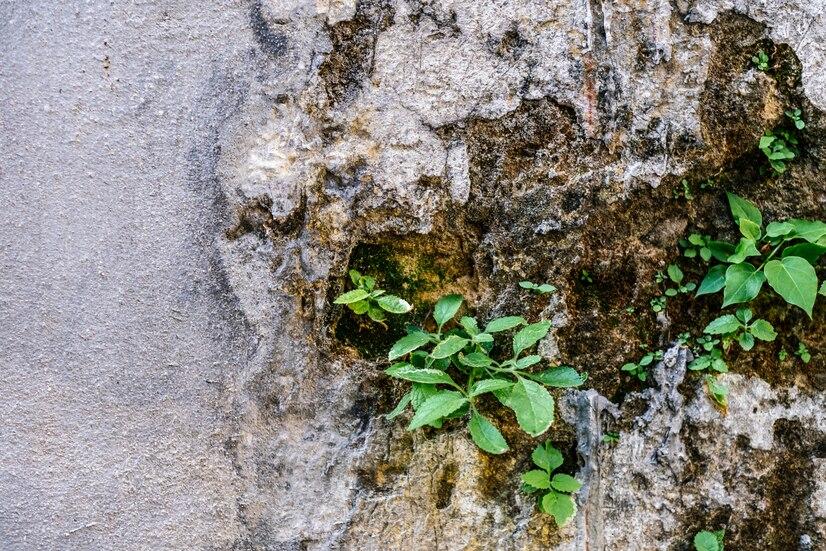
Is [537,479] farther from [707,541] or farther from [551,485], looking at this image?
[707,541]

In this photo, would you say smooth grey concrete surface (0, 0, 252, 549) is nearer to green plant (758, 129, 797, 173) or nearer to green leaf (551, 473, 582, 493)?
green leaf (551, 473, 582, 493)

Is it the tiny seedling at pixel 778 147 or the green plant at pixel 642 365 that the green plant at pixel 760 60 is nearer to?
the tiny seedling at pixel 778 147

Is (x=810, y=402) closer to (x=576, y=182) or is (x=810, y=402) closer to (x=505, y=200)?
(x=576, y=182)

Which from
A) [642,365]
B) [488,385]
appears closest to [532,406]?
[488,385]

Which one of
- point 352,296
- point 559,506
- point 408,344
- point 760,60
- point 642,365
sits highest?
point 760,60

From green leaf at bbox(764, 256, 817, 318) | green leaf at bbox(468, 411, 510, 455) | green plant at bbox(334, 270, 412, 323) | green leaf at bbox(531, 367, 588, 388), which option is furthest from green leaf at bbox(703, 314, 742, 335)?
green plant at bbox(334, 270, 412, 323)

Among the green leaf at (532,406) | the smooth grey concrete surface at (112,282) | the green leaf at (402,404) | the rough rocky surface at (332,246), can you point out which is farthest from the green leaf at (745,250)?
the smooth grey concrete surface at (112,282)
